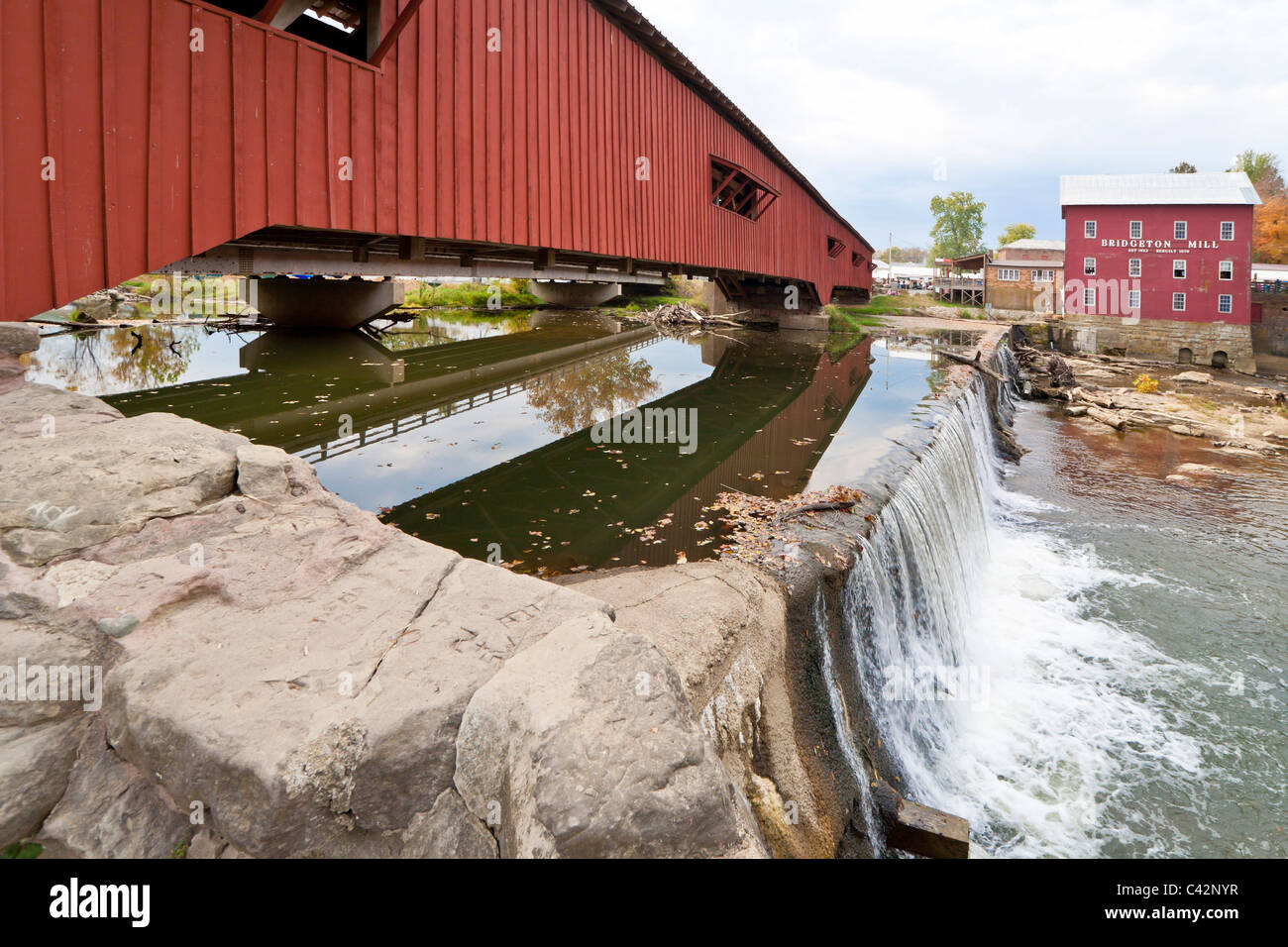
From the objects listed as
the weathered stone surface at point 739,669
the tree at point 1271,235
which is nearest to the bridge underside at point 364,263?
the weathered stone surface at point 739,669

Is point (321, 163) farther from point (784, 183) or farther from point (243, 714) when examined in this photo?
point (784, 183)

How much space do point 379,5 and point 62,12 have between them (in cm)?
323

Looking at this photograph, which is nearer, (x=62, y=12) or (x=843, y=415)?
(x=62, y=12)

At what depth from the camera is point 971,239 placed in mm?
67000

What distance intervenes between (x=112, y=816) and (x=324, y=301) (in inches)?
821

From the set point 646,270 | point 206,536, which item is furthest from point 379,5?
point 646,270

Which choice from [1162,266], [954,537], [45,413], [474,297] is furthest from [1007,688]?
[474,297]

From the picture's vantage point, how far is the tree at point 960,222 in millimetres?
66750

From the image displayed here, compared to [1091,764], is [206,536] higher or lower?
higher

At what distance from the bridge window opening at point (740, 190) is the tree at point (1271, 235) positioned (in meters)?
41.1

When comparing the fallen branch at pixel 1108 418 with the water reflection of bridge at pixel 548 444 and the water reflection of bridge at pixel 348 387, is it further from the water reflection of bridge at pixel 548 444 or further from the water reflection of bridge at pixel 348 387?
the water reflection of bridge at pixel 348 387

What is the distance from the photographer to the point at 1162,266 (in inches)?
1193

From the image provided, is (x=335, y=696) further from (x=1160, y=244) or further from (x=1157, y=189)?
(x=1157, y=189)

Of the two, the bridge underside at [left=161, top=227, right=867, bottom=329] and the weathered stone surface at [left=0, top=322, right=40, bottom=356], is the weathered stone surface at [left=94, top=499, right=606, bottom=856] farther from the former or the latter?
the bridge underside at [left=161, top=227, right=867, bottom=329]
